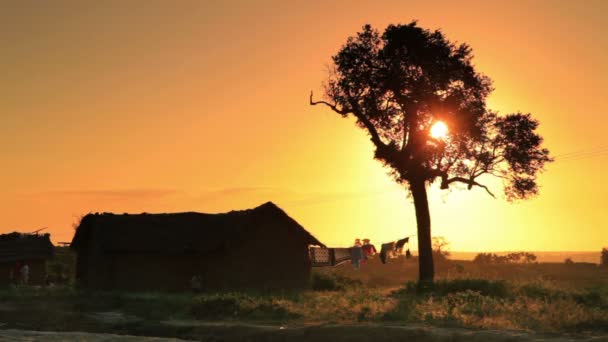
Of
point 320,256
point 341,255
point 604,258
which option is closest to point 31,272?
point 320,256

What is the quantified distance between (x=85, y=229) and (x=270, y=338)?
92.1 ft

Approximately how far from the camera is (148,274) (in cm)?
4097

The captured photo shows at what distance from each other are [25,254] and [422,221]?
3180 centimetres

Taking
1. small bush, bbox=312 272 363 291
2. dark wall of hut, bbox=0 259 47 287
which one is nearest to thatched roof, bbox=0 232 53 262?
dark wall of hut, bbox=0 259 47 287

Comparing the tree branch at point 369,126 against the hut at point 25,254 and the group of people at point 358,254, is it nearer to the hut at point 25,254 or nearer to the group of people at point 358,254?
the group of people at point 358,254

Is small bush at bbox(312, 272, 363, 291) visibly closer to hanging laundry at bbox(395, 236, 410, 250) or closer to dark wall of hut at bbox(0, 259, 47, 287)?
hanging laundry at bbox(395, 236, 410, 250)

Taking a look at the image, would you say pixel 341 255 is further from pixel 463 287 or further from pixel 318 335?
pixel 318 335

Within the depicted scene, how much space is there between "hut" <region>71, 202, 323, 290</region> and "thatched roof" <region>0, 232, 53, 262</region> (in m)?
10.4

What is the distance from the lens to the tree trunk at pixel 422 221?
41969 mm

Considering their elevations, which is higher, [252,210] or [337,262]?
[252,210]

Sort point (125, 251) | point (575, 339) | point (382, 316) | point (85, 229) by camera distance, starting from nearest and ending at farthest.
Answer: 1. point (575, 339)
2. point (382, 316)
3. point (125, 251)
4. point (85, 229)

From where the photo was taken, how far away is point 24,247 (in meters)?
53.5

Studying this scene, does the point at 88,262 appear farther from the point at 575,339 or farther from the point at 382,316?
the point at 575,339

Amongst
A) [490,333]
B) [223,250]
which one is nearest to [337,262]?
[223,250]
